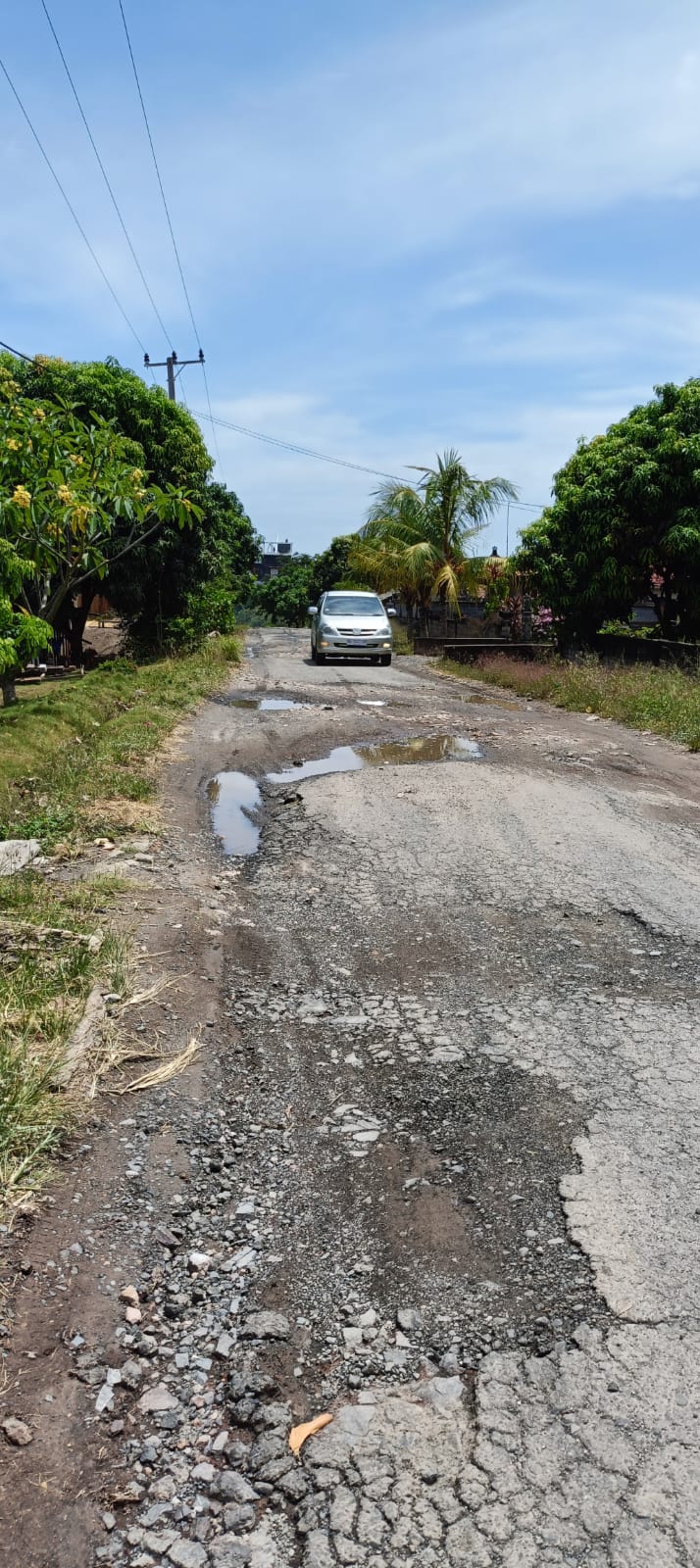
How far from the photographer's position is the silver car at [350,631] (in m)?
19.4

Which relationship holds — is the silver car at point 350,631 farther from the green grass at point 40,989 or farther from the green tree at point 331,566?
the green tree at point 331,566

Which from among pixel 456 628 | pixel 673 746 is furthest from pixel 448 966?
pixel 456 628

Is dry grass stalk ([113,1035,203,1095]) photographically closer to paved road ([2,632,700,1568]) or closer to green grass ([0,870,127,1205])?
paved road ([2,632,700,1568])

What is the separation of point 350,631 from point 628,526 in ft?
17.9

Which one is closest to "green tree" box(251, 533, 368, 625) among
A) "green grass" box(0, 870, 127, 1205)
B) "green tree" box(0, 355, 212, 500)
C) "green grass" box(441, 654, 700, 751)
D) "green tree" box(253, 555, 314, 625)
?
"green tree" box(253, 555, 314, 625)

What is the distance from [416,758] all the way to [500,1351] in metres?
7.46

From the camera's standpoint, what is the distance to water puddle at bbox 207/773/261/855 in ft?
22.0

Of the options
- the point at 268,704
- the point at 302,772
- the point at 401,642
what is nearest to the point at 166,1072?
the point at 302,772

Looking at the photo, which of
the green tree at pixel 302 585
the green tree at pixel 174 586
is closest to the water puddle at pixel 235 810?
the green tree at pixel 174 586

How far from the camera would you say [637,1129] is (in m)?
3.09

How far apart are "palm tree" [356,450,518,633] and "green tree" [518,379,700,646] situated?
10031mm

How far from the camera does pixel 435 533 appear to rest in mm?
29453

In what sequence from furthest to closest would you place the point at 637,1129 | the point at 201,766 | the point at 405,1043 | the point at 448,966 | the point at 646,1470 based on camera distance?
the point at 201,766 → the point at 448,966 → the point at 405,1043 → the point at 637,1129 → the point at 646,1470

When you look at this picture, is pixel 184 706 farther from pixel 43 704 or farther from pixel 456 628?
pixel 456 628
